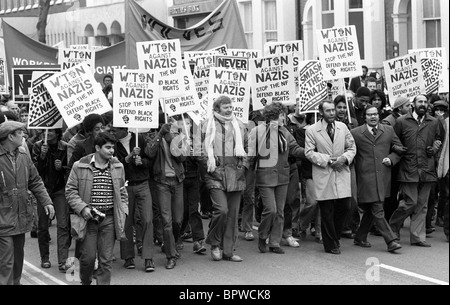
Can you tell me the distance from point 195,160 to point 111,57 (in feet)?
25.5

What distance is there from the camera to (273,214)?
12445mm

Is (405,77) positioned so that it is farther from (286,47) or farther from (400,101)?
(286,47)

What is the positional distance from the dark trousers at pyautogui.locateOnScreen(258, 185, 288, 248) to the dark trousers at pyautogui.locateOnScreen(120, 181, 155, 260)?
1.52 m

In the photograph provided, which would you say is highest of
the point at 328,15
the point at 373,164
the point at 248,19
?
the point at 248,19

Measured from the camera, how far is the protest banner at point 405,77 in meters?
15.1

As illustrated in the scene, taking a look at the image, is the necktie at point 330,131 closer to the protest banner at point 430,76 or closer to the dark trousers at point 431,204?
the dark trousers at point 431,204

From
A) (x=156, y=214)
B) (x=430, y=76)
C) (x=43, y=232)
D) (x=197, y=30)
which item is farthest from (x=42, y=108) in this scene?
(x=197, y=30)

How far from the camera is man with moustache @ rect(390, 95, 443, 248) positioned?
42.1 feet

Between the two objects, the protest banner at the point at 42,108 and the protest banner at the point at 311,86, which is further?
the protest banner at the point at 311,86

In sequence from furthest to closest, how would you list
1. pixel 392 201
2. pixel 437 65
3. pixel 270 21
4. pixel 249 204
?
pixel 270 21 < pixel 437 65 < pixel 249 204 < pixel 392 201

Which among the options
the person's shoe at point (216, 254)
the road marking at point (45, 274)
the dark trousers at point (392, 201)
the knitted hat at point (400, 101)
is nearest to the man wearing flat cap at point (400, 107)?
the knitted hat at point (400, 101)

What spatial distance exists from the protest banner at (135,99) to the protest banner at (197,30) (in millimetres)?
5522

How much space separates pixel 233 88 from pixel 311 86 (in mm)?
1510
